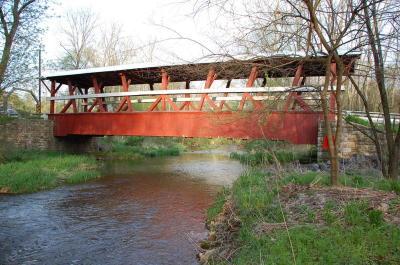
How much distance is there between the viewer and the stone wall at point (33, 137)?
62.6ft

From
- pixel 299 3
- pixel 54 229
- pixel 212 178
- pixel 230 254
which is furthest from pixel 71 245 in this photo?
pixel 212 178

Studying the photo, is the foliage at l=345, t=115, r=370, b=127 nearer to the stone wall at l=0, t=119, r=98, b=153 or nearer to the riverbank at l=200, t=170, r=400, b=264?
the riverbank at l=200, t=170, r=400, b=264

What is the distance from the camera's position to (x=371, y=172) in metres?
10.2

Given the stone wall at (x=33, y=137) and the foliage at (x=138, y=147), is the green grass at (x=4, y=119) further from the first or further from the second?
the foliage at (x=138, y=147)

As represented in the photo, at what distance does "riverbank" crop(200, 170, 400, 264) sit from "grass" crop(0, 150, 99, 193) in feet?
27.6


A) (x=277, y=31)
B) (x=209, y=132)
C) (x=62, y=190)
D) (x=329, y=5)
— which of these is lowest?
(x=62, y=190)

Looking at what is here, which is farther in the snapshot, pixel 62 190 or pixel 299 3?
pixel 62 190

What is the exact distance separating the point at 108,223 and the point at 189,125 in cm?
831

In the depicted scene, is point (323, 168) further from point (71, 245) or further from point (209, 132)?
point (71, 245)

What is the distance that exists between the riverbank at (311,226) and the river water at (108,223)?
1.01 m

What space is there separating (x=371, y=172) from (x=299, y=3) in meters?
5.90

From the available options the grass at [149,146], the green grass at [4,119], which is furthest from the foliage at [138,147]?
the green grass at [4,119]

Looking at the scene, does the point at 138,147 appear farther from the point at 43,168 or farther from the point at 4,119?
the point at 43,168

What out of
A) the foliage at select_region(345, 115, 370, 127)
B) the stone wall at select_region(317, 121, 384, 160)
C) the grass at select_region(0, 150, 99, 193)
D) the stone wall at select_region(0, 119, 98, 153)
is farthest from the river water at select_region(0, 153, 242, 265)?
the stone wall at select_region(0, 119, 98, 153)
